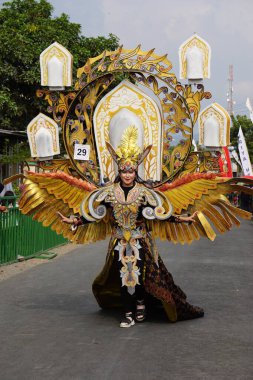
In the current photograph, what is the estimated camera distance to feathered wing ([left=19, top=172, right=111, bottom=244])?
25.3 ft

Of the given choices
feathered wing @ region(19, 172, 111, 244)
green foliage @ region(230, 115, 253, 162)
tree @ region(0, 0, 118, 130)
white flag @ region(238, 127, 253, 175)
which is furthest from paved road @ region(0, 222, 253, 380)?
green foliage @ region(230, 115, 253, 162)

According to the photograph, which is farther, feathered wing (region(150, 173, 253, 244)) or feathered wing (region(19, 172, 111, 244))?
feathered wing (region(19, 172, 111, 244))

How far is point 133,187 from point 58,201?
1066mm

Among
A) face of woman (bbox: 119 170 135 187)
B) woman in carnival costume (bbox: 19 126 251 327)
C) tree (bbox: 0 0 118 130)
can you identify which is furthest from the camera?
tree (bbox: 0 0 118 130)

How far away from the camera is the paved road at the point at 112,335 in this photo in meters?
5.65

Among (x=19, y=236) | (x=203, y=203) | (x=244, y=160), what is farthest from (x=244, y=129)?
(x=203, y=203)

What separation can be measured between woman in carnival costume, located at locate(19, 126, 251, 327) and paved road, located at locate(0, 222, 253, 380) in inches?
15.5

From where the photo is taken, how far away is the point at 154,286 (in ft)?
24.0

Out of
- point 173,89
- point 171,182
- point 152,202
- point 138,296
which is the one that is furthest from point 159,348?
point 173,89

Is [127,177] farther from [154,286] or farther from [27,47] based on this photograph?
[27,47]

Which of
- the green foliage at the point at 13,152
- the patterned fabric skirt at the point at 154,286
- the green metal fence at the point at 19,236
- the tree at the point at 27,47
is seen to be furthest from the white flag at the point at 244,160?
the patterned fabric skirt at the point at 154,286

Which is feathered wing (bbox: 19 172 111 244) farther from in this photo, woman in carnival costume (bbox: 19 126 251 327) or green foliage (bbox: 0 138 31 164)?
green foliage (bbox: 0 138 31 164)

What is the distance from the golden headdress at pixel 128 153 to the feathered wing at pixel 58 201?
2.23 feet

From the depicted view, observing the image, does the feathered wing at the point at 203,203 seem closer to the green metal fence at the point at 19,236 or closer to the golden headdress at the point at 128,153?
the golden headdress at the point at 128,153
